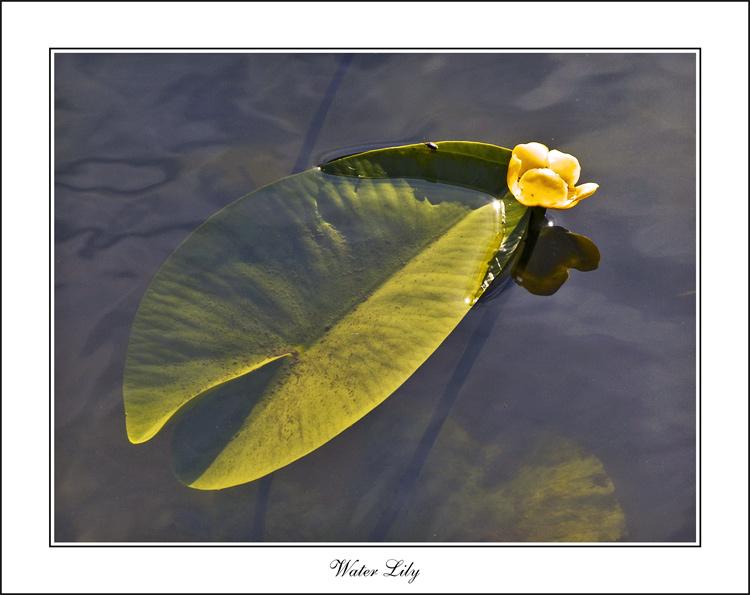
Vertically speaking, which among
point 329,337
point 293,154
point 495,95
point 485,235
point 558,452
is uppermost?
point 495,95

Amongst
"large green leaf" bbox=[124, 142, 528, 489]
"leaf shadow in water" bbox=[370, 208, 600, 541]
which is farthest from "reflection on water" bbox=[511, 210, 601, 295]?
"large green leaf" bbox=[124, 142, 528, 489]

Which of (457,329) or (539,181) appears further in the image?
(457,329)

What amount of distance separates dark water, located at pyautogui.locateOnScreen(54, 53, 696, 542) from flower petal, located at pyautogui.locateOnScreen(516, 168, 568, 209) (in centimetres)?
27

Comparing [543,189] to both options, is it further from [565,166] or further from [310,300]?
[310,300]

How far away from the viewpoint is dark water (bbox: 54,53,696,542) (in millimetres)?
1859

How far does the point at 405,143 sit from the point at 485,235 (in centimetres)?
51

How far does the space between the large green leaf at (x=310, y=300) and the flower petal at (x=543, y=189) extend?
8 cm

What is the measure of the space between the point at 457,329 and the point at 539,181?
58 centimetres

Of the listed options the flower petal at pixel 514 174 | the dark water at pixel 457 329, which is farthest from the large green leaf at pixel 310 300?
the dark water at pixel 457 329

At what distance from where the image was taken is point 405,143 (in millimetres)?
2035

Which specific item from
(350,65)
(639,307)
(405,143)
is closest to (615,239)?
(639,307)

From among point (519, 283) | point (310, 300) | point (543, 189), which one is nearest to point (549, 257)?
point (519, 283)

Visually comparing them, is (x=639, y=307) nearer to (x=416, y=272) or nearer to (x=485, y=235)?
(x=485, y=235)

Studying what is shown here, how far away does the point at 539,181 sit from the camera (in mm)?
1705
